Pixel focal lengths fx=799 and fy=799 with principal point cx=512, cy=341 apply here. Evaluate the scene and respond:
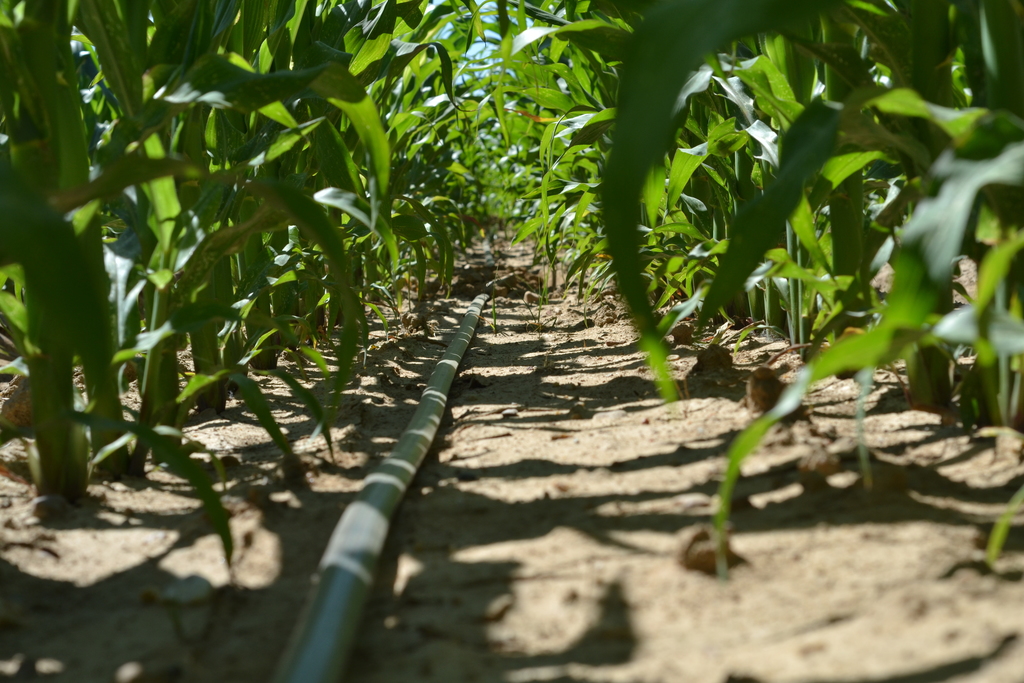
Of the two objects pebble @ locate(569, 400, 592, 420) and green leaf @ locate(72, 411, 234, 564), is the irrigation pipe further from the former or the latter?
pebble @ locate(569, 400, 592, 420)

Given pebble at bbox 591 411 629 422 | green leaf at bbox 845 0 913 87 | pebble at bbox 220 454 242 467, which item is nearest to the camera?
green leaf at bbox 845 0 913 87

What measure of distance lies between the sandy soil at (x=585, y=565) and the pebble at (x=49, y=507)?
0.05 ft

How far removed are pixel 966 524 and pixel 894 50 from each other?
60 centimetres

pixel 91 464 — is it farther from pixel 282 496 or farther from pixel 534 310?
pixel 534 310

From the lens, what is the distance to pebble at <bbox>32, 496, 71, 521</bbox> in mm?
1002

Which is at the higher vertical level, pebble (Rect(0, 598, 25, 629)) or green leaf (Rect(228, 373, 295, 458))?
green leaf (Rect(228, 373, 295, 458))

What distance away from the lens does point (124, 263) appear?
1.06 m

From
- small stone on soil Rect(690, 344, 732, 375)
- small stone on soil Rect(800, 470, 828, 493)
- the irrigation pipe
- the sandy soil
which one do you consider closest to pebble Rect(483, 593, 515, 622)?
the sandy soil

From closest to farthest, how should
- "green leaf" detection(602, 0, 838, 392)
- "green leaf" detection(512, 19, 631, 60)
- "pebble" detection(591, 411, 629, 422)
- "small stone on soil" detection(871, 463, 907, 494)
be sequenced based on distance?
"green leaf" detection(602, 0, 838, 392), "small stone on soil" detection(871, 463, 907, 494), "green leaf" detection(512, 19, 631, 60), "pebble" detection(591, 411, 629, 422)

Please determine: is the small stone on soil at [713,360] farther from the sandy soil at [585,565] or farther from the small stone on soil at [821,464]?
the small stone on soil at [821,464]

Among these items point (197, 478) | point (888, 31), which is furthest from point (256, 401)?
point (888, 31)


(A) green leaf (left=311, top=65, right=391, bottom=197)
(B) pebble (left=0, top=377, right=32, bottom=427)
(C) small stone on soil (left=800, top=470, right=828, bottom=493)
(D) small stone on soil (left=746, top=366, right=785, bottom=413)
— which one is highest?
(A) green leaf (left=311, top=65, right=391, bottom=197)

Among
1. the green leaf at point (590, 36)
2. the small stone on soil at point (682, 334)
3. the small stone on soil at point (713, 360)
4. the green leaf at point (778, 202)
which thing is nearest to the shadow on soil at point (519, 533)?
the green leaf at point (778, 202)

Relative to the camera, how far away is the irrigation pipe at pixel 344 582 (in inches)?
23.2
